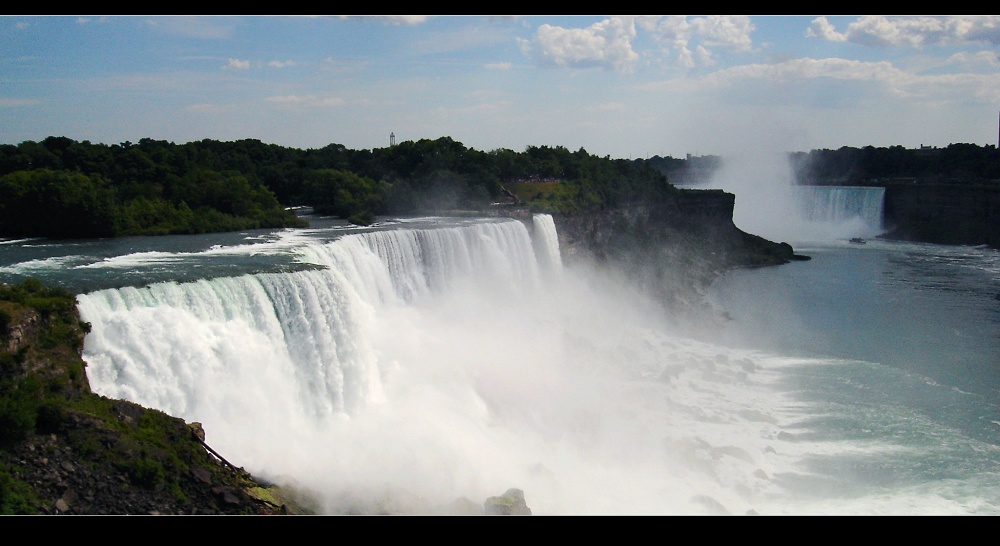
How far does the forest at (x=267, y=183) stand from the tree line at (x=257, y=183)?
0.14 feet

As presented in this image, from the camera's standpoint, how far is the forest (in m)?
20.7

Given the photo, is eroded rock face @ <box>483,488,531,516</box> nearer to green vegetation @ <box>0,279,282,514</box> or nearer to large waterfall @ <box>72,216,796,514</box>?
large waterfall @ <box>72,216,796,514</box>

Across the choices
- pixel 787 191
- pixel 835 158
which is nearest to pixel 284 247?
pixel 787 191

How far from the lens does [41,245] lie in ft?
61.7

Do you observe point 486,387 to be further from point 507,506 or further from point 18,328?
point 18,328

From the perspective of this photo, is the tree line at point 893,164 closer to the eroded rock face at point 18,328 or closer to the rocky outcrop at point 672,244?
the rocky outcrop at point 672,244

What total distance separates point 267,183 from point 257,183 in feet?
15.8

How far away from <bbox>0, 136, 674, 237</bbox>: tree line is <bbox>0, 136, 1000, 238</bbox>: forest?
4 centimetres

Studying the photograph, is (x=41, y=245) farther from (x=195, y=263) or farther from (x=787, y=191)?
(x=787, y=191)

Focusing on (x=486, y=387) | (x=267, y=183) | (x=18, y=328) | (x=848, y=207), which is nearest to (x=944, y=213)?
(x=848, y=207)

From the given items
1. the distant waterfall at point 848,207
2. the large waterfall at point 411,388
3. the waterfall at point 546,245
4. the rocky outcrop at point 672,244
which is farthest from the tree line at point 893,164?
the large waterfall at point 411,388

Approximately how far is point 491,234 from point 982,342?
14.2 meters

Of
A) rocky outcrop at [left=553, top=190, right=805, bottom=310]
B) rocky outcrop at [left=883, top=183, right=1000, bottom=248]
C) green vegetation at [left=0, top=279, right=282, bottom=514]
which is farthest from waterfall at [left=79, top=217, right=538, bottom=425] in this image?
rocky outcrop at [left=883, top=183, right=1000, bottom=248]

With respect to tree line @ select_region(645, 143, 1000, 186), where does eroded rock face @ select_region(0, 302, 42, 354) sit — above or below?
below
